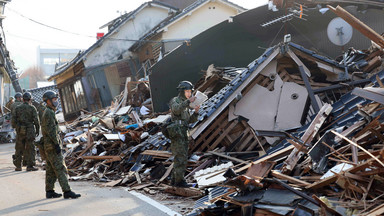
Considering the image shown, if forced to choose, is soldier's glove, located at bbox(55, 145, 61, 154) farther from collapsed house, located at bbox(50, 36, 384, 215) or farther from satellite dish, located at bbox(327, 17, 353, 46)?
satellite dish, located at bbox(327, 17, 353, 46)

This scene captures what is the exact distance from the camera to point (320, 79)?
1234 cm

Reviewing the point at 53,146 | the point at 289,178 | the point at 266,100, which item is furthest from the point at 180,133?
the point at 266,100

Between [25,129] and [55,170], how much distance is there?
492 cm

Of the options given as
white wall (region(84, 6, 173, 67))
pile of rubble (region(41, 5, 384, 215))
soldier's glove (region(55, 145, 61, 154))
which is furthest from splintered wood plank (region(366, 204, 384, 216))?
white wall (region(84, 6, 173, 67))

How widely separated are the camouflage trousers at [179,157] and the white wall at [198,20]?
759 inches

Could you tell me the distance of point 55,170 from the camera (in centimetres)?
806

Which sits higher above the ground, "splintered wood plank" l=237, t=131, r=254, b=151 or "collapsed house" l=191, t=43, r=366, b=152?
"collapsed house" l=191, t=43, r=366, b=152

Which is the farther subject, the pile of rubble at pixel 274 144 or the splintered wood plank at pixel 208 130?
the splintered wood plank at pixel 208 130

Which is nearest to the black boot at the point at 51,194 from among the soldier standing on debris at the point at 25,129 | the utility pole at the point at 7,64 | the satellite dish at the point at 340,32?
the soldier standing on debris at the point at 25,129

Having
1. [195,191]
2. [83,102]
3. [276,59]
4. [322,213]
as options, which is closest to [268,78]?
[276,59]

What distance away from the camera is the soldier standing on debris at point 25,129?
40.6 feet

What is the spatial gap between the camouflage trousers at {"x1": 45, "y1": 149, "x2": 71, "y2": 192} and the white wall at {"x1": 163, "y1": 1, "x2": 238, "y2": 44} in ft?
65.3

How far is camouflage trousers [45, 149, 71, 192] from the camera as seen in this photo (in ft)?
26.4

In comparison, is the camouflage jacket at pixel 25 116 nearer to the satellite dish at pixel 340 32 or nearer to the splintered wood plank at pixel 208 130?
the splintered wood plank at pixel 208 130
